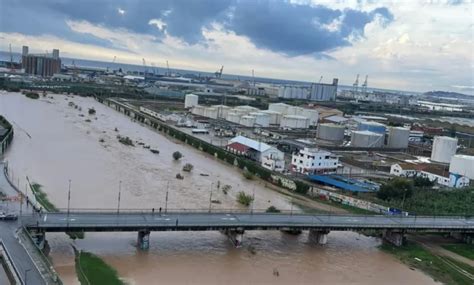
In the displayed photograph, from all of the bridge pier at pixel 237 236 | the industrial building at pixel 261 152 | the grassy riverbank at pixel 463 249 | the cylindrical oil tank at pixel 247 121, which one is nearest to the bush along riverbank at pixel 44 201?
the bridge pier at pixel 237 236

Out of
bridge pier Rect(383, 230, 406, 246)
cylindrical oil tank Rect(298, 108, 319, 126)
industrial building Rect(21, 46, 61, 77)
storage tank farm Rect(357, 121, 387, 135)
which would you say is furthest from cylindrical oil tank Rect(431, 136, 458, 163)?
industrial building Rect(21, 46, 61, 77)

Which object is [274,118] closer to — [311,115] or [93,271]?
[311,115]

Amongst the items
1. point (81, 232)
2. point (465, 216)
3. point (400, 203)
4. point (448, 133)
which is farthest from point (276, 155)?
point (448, 133)

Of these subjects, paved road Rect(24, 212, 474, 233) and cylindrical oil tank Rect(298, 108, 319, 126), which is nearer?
paved road Rect(24, 212, 474, 233)

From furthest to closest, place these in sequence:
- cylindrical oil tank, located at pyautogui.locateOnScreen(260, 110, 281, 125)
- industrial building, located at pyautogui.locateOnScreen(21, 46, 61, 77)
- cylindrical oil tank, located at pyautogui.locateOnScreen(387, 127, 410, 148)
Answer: industrial building, located at pyautogui.locateOnScreen(21, 46, 61, 77) → cylindrical oil tank, located at pyautogui.locateOnScreen(260, 110, 281, 125) → cylindrical oil tank, located at pyautogui.locateOnScreen(387, 127, 410, 148)

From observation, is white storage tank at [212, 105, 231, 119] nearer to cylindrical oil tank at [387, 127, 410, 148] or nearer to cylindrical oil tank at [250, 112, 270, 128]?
cylindrical oil tank at [250, 112, 270, 128]

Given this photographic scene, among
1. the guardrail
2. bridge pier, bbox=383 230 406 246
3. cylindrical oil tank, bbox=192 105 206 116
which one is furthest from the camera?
cylindrical oil tank, bbox=192 105 206 116
